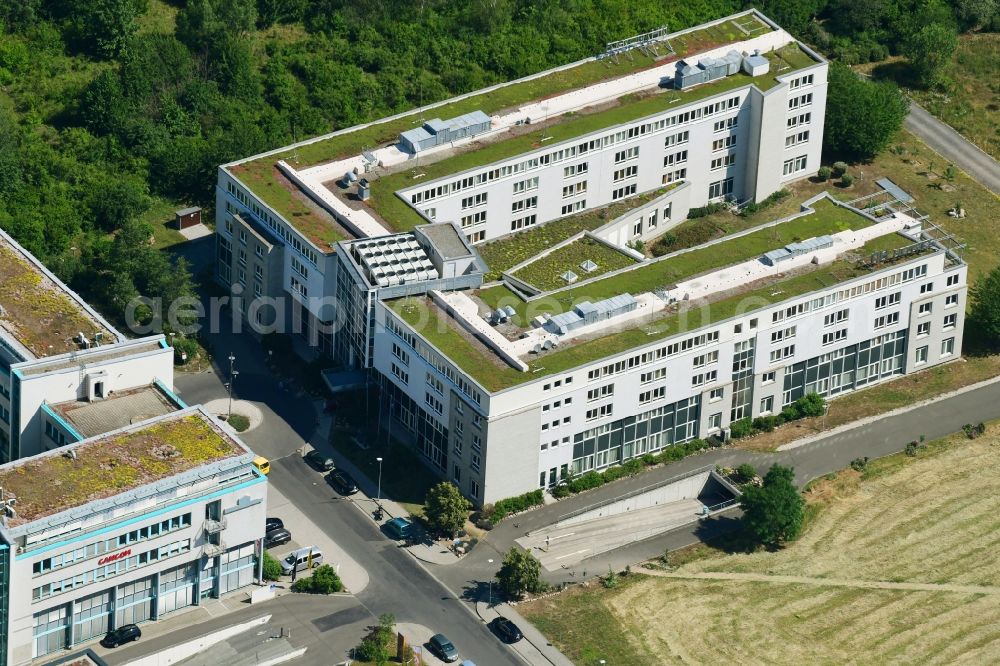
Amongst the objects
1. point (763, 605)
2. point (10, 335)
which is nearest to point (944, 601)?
point (763, 605)

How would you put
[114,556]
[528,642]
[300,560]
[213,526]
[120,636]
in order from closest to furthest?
[114,556] → [120,636] → [213,526] → [528,642] → [300,560]

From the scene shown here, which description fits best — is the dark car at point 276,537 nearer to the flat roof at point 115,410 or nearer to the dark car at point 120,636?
the flat roof at point 115,410

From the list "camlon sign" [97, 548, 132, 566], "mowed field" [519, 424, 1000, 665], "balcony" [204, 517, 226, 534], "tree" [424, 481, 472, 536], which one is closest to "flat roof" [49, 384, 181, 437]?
"balcony" [204, 517, 226, 534]

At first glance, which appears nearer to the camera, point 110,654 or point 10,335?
point 110,654

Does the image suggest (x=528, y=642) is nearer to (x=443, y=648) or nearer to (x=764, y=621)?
(x=443, y=648)

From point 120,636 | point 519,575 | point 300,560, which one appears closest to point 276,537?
point 300,560

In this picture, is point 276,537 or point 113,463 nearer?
point 113,463

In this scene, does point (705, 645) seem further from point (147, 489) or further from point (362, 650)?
point (147, 489)
